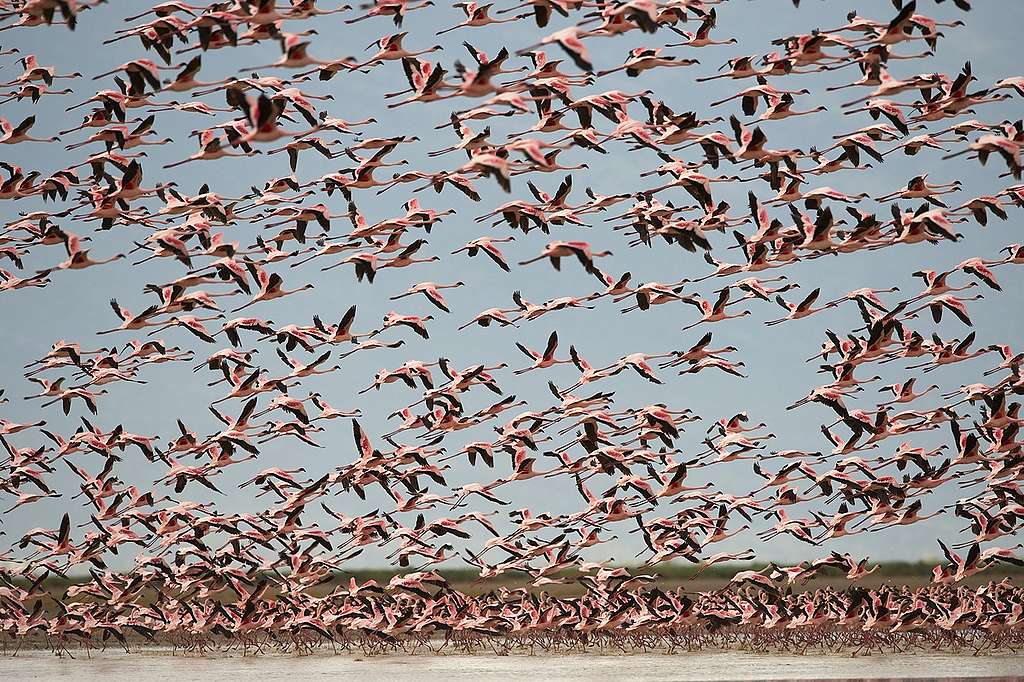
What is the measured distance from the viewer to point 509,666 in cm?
4297

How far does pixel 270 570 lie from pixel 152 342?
534 inches

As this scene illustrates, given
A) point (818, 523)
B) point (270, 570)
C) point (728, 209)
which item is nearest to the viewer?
point (728, 209)

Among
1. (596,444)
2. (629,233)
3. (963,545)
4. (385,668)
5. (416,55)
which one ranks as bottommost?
(385,668)

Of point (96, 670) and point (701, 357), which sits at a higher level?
point (701, 357)

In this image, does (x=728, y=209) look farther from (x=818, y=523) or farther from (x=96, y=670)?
(x=96, y=670)

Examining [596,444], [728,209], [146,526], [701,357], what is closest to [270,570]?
[146,526]

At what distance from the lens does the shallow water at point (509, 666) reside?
125ft

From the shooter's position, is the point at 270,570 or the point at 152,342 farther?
the point at 270,570

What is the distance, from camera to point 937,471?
44.8 m

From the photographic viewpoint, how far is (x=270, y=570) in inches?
2074

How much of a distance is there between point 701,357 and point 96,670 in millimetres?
21238

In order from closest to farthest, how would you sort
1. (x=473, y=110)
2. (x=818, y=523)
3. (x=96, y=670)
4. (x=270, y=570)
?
(x=473, y=110) < (x=96, y=670) < (x=818, y=523) < (x=270, y=570)

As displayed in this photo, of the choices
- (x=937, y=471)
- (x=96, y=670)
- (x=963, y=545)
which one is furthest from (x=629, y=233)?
(x=96, y=670)

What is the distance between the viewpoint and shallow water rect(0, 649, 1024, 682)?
38.2 metres
